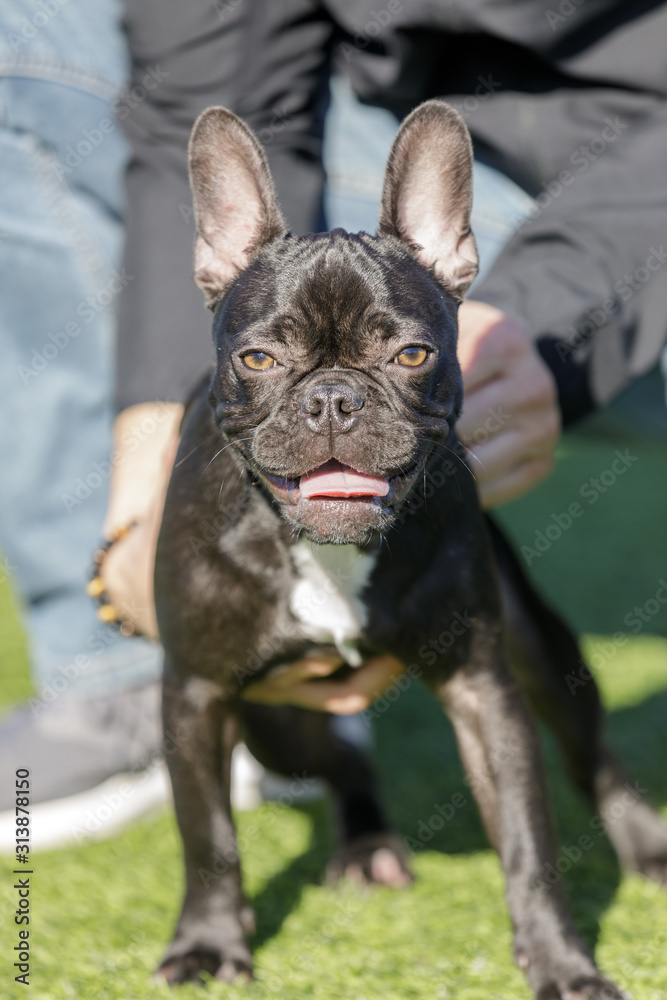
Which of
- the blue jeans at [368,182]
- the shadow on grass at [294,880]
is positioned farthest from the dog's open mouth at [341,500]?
the blue jeans at [368,182]

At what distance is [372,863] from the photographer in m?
2.67

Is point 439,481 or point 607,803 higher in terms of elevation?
point 439,481

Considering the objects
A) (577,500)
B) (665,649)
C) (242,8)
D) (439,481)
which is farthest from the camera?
(577,500)

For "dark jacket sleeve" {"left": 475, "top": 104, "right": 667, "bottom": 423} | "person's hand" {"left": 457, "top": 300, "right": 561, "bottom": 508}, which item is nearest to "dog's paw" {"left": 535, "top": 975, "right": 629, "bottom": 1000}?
"person's hand" {"left": 457, "top": 300, "right": 561, "bottom": 508}

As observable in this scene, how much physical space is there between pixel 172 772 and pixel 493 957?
765 millimetres

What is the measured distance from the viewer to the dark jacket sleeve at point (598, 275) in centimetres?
275

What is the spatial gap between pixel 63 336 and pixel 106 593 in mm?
1024

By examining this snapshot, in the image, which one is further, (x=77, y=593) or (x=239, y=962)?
(x=77, y=593)

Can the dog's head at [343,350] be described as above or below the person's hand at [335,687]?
above

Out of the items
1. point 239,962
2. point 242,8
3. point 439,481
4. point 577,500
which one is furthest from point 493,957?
point 577,500

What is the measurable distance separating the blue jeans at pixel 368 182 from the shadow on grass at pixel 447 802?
1553mm

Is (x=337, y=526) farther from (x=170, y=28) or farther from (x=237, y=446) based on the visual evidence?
(x=170, y=28)

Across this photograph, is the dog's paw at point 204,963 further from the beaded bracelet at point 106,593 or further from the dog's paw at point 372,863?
the beaded bracelet at point 106,593

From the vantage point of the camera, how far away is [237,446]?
2.02 meters
